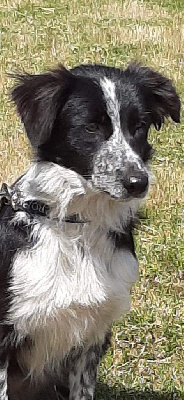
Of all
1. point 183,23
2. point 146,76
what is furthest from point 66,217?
point 183,23

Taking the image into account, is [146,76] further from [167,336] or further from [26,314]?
[167,336]

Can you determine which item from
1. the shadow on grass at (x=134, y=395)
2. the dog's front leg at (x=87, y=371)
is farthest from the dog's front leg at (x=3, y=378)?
the shadow on grass at (x=134, y=395)

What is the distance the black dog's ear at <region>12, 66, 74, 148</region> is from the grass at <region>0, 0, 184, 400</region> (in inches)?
27.7

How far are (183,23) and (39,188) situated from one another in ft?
30.3

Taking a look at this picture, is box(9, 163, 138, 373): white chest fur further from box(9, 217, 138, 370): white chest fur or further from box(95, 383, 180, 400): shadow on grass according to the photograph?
box(95, 383, 180, 400): shadow on grass

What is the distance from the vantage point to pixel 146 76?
4.31 meters

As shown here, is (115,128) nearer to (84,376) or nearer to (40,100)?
(40,100)

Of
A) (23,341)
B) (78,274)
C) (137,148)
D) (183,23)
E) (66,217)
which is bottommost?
(183,23)

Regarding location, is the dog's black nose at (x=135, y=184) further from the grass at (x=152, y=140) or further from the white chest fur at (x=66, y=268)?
the grass at (x=152, y=140)

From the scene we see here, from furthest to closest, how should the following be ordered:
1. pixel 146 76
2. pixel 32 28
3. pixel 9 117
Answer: pixel 32 28
pixel 9 117
pixel 146 76

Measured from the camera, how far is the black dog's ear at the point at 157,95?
4250 millimetres

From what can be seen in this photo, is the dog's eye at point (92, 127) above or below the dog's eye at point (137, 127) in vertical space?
above

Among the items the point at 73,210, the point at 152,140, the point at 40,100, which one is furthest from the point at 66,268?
the point at 152,140

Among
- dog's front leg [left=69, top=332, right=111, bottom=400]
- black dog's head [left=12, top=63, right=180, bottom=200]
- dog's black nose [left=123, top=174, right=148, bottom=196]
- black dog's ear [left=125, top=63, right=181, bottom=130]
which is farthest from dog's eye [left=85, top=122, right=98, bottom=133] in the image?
dog's front leg [left=69, top=332, right=111, bottom=400]
